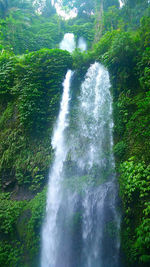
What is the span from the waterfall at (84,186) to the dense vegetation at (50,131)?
0.95 feet

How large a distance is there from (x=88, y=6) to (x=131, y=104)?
46.7 ft

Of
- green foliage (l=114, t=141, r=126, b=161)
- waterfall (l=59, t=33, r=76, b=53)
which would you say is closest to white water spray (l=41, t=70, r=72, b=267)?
green foliage (l=114, t=141, r=126, b=161)

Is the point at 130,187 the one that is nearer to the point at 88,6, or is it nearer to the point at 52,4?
the point at 88,6

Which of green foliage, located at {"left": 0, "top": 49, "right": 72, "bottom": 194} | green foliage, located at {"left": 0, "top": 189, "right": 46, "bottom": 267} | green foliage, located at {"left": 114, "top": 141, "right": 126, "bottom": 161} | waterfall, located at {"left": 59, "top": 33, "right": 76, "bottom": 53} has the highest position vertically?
→ waterfall, located at {"left": 59, "top": 33, "right": 76, "bottom": 53}

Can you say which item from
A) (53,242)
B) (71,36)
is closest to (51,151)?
(53,242)

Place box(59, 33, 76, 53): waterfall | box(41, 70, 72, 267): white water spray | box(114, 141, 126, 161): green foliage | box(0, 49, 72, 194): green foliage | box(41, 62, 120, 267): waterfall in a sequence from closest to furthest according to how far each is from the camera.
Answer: box(41, 62, 120, 267): waterfall → box(41, 70, 72, 267): white water spray → box(114, 141, 126, 161): green foliage → box(0, 49, 72, 194): green foliage → box(59, 33, 76, 53): waterfall

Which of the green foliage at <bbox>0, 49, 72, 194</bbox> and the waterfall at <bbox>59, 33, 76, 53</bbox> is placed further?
the waterfall at <bbox>59, 33, 76, 53</bbox>

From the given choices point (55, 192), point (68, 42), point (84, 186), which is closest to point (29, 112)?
point (55, 192)

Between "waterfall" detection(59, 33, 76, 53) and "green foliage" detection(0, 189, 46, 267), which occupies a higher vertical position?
"waterfall" detection(59, 33, 76, 53)

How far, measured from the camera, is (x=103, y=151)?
5.33m

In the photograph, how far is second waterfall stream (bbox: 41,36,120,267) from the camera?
3838 mm

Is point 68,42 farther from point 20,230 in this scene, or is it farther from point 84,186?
point 20,230

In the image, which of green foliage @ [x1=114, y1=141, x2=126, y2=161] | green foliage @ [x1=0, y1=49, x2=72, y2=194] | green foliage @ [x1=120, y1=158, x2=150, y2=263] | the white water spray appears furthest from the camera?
green foliage @ [x1=0, y1=49, x2=72, y2=194]

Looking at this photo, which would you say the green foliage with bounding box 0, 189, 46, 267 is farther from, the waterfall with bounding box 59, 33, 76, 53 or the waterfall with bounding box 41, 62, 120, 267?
the waterfall with bounding box 59, 33, 76, 53
